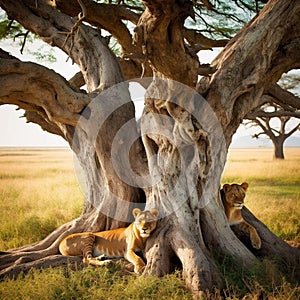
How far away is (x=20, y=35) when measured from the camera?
842 centimetres

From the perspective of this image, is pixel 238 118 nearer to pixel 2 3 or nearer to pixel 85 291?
pixel 85 291

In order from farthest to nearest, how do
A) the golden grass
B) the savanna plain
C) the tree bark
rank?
the tree bark → the golden grass → the savanna plain

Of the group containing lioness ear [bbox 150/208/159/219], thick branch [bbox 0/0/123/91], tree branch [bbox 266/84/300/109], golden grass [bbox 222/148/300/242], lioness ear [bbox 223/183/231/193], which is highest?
thick branch [bbox 0/0/123/91]

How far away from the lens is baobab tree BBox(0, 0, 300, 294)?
502 cm

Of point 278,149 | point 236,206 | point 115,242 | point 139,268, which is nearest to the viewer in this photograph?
point 139,268

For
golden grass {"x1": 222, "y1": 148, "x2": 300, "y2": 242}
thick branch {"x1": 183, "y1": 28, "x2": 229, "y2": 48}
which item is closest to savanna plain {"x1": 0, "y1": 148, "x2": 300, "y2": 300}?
golden grass {"x1": 222, "y1": 148, "x2": 300, "y2": 242}

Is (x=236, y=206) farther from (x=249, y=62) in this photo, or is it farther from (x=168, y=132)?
(x=249, y=62)

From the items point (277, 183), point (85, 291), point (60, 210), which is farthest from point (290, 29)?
point (277, 183)

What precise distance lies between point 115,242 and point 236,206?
173cm

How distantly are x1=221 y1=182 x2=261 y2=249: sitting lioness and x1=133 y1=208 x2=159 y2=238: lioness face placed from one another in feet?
3.99

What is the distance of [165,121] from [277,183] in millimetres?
10806

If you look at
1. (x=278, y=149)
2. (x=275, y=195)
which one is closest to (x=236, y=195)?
(x=275, y=195)

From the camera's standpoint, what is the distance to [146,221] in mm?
5305

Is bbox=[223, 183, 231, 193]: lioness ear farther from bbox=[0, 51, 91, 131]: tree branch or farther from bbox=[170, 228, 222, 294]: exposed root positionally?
bbox=[0, 51, 91, 131]: tree branch
